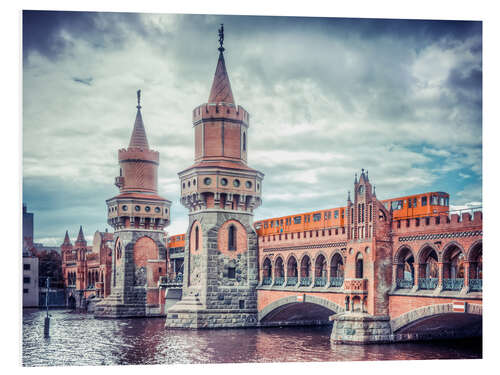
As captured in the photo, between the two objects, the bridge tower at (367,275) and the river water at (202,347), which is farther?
the bridge tower at (367,275)

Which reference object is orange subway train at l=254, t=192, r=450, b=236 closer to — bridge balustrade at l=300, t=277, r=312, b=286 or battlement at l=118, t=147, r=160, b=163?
bridge balustrade at l=300, t=277, r=312, b=286

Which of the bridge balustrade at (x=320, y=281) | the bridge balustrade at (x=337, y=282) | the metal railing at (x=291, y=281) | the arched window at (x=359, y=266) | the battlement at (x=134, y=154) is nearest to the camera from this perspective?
the arched window at (x=359, y=266)

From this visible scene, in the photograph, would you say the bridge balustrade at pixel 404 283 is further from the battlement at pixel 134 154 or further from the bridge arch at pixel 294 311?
the battlement at pixel 134 154

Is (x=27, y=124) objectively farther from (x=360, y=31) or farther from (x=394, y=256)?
(x=394, y=256)

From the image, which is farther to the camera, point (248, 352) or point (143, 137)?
point (143, 137)

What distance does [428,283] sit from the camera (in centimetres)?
2580

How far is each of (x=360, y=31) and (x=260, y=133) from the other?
21.8ft

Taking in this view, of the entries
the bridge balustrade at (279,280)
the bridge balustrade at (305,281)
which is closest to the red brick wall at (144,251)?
the bridge balustrade at (279,280)

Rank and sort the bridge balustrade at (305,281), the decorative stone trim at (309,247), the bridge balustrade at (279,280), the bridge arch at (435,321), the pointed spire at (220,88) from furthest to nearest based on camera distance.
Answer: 1. the pointed spire at (220,88)
2. the bridge balustrade at (279,280)
3. the bridge balustrade at (305,281)
4. the decorative stone trim at (309,247)
5. the bridge arch at (435,321)

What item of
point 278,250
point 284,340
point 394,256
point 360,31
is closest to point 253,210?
point 278,250

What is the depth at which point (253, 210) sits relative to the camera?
122 feet

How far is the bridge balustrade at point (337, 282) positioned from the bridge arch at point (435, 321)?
3918 millimetres

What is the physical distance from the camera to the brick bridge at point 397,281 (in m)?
24.2

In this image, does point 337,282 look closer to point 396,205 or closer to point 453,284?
point 396,205
